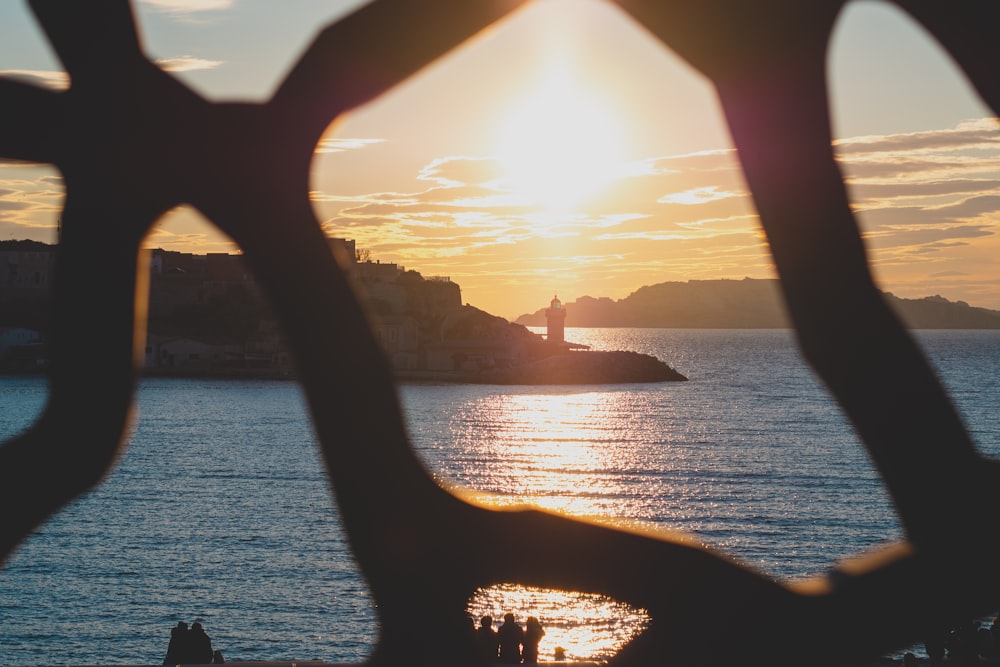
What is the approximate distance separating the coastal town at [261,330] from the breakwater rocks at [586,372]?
105mm

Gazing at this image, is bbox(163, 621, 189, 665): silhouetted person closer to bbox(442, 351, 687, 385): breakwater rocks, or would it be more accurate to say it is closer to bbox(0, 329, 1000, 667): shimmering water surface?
bbox(0, 329, 1000, 667): shimmering water surface

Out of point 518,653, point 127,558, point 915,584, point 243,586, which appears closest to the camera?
point 915,584

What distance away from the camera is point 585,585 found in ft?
10.0

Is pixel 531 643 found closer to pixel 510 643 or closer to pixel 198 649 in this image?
pixel 510 643

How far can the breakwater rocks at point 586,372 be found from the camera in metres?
130

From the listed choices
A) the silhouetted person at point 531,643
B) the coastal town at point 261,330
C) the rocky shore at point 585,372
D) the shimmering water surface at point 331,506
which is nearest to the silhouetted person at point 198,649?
the shimmering water surface at point 331,506

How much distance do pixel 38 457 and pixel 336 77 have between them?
1.24 meters

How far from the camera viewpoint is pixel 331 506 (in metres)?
52.8

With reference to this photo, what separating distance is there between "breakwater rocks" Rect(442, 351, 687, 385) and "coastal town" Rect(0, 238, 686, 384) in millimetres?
105

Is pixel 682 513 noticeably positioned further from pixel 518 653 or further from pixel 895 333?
pixel 895 333

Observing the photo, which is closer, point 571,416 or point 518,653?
point 518,653

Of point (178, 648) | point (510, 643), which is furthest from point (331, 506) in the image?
point (510, 643)

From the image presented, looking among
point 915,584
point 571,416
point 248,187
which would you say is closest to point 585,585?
point 915,584

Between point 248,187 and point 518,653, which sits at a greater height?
point 248,187
